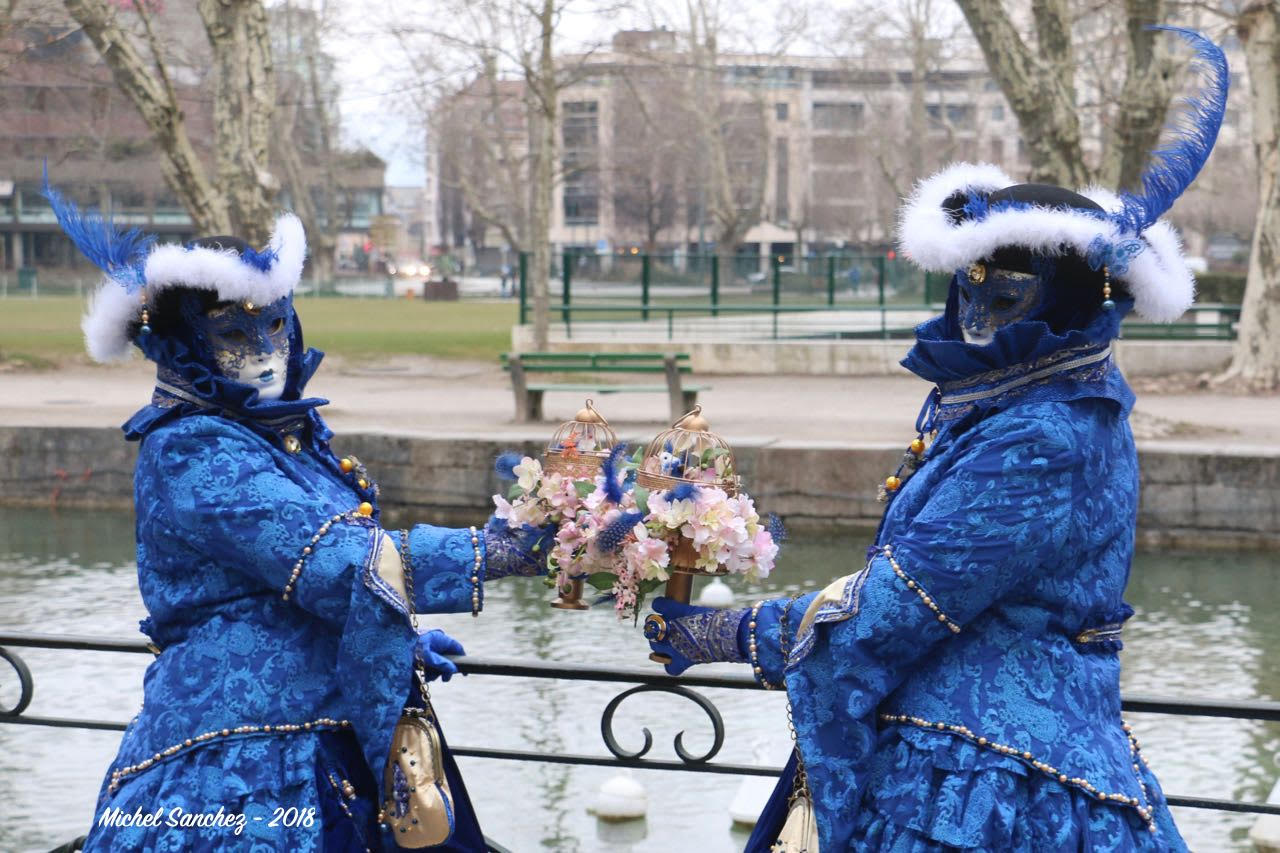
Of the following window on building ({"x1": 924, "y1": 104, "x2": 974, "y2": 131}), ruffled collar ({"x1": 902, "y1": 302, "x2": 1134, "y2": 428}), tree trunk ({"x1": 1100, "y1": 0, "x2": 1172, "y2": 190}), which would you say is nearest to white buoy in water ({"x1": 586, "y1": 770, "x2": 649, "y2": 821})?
ruffled collar ({"x1": 902, "y1": 302, "x2": 1134, "y2": 428})

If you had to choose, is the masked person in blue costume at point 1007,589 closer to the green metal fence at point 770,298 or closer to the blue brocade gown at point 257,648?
the blue brocade gown at point 257,648

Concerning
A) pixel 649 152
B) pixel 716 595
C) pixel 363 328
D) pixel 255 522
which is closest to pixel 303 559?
pixel 255 522

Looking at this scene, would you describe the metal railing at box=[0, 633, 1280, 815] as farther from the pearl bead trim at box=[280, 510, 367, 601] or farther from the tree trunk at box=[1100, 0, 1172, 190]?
the tree trunk at box=[1100, 0, 1172, 190]

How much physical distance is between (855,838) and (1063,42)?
12065mm

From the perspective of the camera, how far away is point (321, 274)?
168 feet

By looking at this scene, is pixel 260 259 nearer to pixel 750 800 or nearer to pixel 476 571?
pixel 476 571

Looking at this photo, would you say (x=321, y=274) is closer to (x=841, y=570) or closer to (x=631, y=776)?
(x=841, y=570)

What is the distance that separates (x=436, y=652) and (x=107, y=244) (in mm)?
1008

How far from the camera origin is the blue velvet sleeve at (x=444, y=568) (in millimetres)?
2938

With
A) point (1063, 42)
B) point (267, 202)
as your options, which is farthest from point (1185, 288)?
point (267, 202)

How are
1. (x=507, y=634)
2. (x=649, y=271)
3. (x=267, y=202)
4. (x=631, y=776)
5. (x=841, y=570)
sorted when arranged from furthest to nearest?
(x=649, y=271)
(x=267, y=202)
(x=841, y=570)
(x=507, y=634)
(x=631, y=776)

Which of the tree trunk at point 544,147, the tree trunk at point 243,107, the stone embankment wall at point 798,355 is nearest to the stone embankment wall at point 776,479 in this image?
the tree trunk at point 243,107

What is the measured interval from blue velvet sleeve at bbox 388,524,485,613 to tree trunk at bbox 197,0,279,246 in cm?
1192

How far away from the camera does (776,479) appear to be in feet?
37.7
